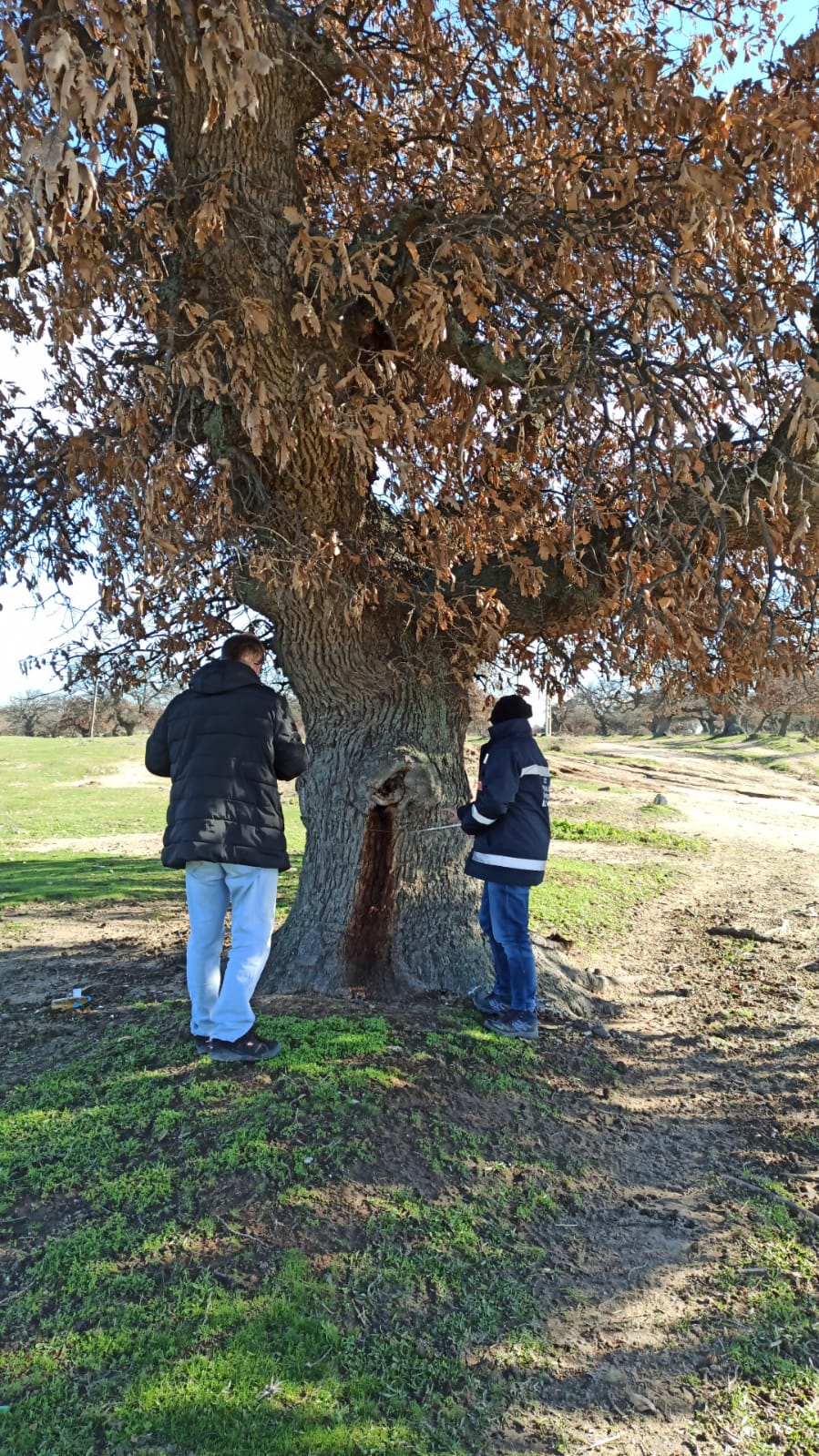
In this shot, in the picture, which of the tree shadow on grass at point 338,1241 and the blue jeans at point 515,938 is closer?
the tree shadow on grass at point 338,1241

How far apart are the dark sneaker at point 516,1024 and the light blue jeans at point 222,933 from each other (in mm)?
1453

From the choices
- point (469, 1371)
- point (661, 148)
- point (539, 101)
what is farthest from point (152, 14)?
point (469, 1371)

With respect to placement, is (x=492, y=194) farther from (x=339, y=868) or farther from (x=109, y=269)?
(x=339, y=868)

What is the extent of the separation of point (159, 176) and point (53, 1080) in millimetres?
4486

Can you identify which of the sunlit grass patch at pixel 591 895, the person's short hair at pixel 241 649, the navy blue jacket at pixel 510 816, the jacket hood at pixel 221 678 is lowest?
the sunlit grass patch at pixel 591 895

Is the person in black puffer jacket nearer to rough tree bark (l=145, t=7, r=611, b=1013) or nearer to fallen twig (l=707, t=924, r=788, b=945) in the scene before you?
rough tree bark (l=145, t=7, r=611, b=1013)

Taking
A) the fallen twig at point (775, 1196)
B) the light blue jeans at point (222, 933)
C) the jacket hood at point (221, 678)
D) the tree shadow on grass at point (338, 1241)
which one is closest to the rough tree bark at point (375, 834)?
the tree shadow on grass at point (338, 1241)

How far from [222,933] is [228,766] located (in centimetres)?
80

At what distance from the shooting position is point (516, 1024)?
5.00 meters

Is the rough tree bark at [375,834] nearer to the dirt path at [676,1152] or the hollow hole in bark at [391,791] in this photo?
the hollow hole in bark at [391,791]

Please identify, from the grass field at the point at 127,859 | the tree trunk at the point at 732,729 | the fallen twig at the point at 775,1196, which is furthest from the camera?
the tree trunk at the point at 732,729

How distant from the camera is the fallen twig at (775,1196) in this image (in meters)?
3.85

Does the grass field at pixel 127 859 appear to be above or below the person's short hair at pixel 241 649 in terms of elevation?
below

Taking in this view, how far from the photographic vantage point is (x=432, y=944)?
18.6ft
